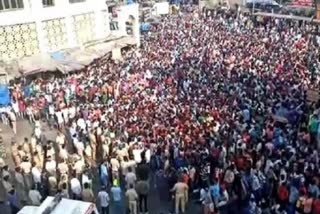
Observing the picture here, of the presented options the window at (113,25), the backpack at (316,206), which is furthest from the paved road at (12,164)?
the window at (113,25)

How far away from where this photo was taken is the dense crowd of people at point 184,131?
44.0ft

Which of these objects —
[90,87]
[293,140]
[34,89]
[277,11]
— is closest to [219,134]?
[293,140]

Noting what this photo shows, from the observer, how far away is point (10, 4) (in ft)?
92.5

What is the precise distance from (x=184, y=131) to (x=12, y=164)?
5.54m

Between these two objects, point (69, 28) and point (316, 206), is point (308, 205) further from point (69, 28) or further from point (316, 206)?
point (69, 28)

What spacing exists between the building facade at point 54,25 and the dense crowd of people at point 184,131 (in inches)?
139

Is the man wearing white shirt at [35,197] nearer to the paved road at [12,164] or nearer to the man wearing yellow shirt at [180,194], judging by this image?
the paved road at [12,164]

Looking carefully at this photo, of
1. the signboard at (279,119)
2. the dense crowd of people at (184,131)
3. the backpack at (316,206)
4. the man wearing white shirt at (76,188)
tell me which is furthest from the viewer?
the signboard at (279,119)

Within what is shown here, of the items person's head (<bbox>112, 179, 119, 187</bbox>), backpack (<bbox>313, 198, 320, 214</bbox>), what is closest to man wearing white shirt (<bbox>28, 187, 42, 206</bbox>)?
person's head (<bbox>112, 179, 119, 187</bbox>)

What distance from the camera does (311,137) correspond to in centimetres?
1634

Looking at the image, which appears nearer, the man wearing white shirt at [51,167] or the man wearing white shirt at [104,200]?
the man wearing white shirt at [104,200]

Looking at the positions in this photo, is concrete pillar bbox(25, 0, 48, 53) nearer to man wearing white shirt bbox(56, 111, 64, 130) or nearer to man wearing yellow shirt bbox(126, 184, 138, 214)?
man wearing white shirt bbox(56, 111, 64, 130)

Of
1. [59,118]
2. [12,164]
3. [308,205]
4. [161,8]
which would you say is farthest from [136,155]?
[161,8]

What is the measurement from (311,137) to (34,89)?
12190mm
